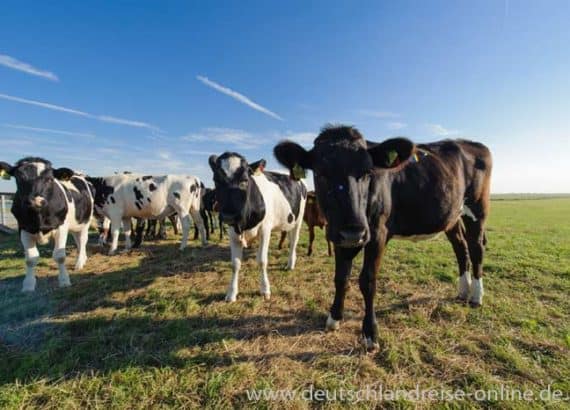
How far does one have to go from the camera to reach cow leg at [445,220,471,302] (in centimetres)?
454

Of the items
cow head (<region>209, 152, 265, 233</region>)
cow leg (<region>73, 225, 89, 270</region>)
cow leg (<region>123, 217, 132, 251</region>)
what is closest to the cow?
cow head (<region>209, 152, 265, 233</region>)

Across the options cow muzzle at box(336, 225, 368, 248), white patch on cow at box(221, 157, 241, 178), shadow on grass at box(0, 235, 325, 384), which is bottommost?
shadow on grass at box(0, 235, 325, 384)

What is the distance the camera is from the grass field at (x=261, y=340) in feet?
8.34

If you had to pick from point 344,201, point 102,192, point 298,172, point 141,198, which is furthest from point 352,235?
point 102,192

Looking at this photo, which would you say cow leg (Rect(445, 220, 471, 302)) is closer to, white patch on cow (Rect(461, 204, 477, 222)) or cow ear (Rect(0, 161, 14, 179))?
white patch on cow (Rect(461, 204, 477, 222))

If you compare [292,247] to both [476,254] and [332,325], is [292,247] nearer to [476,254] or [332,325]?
[332,325]

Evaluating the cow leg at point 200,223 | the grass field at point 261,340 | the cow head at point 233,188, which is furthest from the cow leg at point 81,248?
the cow head at point 233,188

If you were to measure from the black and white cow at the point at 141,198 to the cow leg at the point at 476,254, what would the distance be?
24.2ft

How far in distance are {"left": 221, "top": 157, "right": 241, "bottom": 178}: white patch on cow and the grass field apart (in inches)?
82.2

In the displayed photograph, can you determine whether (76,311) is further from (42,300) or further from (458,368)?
(458,368)

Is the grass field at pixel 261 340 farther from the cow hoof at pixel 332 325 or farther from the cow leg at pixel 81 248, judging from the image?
the cow leg at pixel 81 248

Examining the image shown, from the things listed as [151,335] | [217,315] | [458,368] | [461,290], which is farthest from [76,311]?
[461,290]

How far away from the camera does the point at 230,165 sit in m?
4.36

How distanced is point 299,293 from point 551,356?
3216mm
